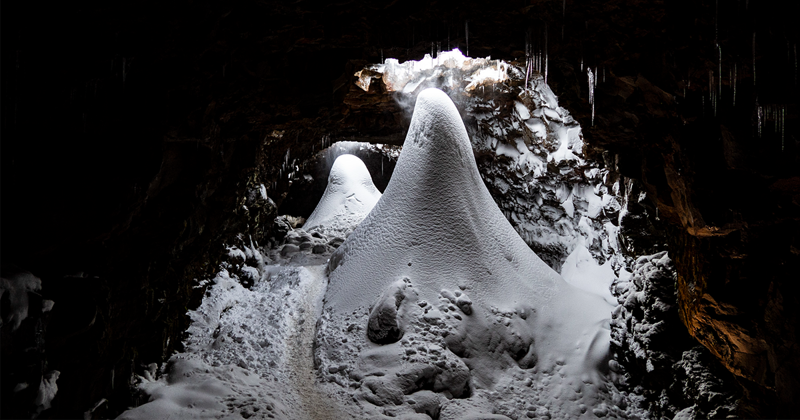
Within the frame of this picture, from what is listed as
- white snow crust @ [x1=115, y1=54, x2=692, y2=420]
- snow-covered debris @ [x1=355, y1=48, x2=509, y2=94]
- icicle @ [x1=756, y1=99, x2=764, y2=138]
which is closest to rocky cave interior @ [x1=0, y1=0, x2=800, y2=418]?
icicle @ [x1=756, y1=99, x2=764, y2=138]

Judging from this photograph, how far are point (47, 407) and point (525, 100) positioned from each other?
14754 mm

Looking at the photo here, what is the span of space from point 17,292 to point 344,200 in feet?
52.7

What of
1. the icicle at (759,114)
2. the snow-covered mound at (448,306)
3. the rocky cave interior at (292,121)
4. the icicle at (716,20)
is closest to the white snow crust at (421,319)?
the snow-covered mound at (448,306)

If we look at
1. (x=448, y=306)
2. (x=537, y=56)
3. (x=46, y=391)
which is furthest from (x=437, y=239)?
(x=46, y=391)

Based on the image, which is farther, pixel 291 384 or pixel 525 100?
pixel 525 100

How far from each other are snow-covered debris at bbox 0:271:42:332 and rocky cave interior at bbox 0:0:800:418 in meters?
0.02

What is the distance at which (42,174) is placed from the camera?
15.7 ft

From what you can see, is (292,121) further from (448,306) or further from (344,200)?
(344,200)

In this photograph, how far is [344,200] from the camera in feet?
66.4

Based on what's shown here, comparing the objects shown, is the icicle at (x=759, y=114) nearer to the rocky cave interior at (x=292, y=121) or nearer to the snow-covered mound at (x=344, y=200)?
the rocky cave interior at (x=292, y=121)

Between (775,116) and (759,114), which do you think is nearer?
(775,116)

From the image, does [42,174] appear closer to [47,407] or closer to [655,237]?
[47,407]

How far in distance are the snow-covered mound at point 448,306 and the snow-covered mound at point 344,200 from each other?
6.76m

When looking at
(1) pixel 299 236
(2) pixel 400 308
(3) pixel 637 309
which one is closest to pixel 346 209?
(1) pixel 299 236
